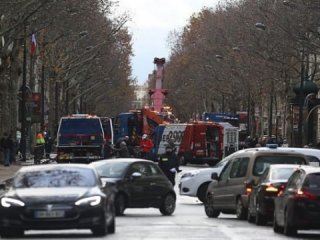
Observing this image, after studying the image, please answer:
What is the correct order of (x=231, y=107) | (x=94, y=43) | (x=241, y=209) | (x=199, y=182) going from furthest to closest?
(x=231, y=107), (x=94, y=43), (x=199, y=182), (x=241, y=209)

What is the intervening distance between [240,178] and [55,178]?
7450 mm

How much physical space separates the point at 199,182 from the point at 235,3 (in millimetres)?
62841

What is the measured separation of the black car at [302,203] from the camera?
2038cm

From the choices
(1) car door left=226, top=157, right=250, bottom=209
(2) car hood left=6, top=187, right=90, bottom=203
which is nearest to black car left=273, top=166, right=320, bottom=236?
(2) car hood left=6, top=187, right=90, bottom=203

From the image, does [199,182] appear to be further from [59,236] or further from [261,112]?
[261,112]

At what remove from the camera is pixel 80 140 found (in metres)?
56.6

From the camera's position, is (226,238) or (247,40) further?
(247,40)

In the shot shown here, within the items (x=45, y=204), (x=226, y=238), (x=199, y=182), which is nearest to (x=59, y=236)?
(x=45, y=204)

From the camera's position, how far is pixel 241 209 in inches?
1029

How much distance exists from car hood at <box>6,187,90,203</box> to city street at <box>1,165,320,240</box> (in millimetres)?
883

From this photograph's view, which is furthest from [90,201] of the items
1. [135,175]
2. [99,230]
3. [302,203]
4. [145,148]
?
[145,148]

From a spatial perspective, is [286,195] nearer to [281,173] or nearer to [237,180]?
[281,173]

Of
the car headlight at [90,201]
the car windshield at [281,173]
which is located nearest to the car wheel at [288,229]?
the car windshield at [281,173]

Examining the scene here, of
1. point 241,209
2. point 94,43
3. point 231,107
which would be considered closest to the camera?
point 241,209
